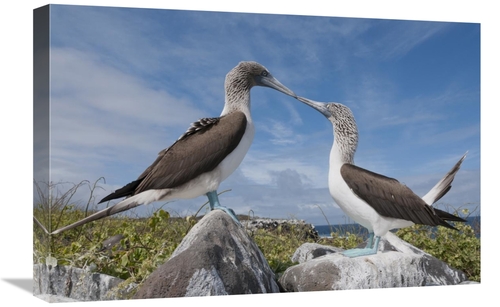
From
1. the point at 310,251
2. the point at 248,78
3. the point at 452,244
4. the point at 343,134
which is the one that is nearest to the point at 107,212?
the point at 248,78

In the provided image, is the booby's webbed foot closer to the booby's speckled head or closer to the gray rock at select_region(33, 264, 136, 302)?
the booby's speckled head

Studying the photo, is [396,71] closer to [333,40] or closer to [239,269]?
[333,40]

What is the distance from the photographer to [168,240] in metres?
8.79

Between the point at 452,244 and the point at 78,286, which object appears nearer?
the point at 78,286

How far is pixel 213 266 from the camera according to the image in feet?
25.1

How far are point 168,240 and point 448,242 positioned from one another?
3774 millimetres

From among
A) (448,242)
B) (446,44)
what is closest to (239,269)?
(448,242)

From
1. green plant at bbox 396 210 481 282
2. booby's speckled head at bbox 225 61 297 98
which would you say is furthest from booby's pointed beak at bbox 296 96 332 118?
green plant at bbox 396 210 481 282

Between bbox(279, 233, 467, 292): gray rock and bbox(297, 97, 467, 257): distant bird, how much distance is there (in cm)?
19

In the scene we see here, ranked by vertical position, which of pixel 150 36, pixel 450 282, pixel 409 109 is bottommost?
pixel 450 282

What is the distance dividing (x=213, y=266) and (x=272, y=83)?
2357 millimetres

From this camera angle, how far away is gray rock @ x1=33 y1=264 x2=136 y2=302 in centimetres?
777

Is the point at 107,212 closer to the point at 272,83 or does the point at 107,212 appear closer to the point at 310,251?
the point at 272,83

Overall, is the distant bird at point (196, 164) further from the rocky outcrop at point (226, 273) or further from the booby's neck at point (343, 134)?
the booby's neck at point (343, 134)
